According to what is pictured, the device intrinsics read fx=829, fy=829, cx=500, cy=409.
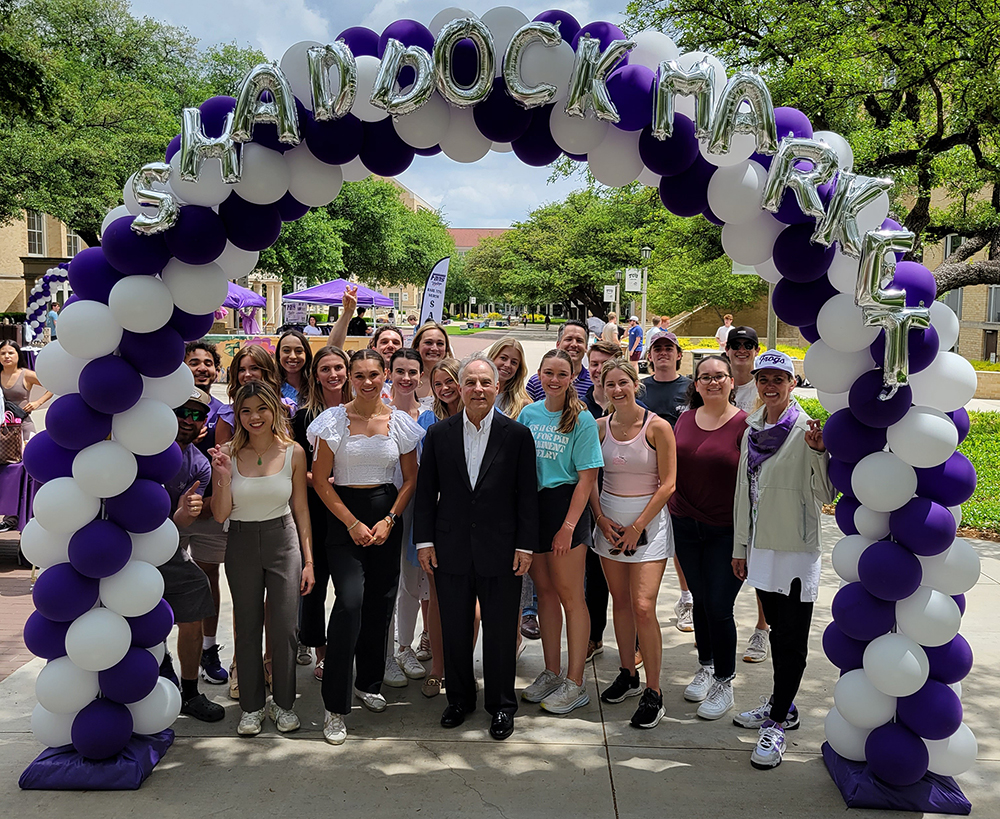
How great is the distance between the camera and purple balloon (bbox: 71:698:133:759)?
375cm

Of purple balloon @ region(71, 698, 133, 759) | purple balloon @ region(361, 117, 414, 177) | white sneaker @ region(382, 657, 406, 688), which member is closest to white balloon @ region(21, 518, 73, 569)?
purple balloon @ region(71, 698, 133, 759)

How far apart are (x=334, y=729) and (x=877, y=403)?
3.02 meters

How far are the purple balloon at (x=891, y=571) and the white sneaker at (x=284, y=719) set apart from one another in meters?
Result: 2.87

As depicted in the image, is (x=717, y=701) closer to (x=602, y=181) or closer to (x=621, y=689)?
(x=621, y=689)

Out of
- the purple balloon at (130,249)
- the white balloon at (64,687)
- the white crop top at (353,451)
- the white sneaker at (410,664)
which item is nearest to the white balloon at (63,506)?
the white balloon at (64,687)

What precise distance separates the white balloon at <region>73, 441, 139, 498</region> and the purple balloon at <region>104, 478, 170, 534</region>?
6cm

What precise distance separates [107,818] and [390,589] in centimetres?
161

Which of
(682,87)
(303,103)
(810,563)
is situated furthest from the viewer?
(810,563)

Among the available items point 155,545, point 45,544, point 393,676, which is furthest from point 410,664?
point 45,544

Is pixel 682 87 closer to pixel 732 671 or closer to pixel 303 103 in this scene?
pixel 303 103

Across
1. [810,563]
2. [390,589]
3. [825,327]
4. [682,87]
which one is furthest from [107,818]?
[682,87]

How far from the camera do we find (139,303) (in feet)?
11.9

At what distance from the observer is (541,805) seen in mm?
3658

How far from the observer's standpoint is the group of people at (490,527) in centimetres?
416
